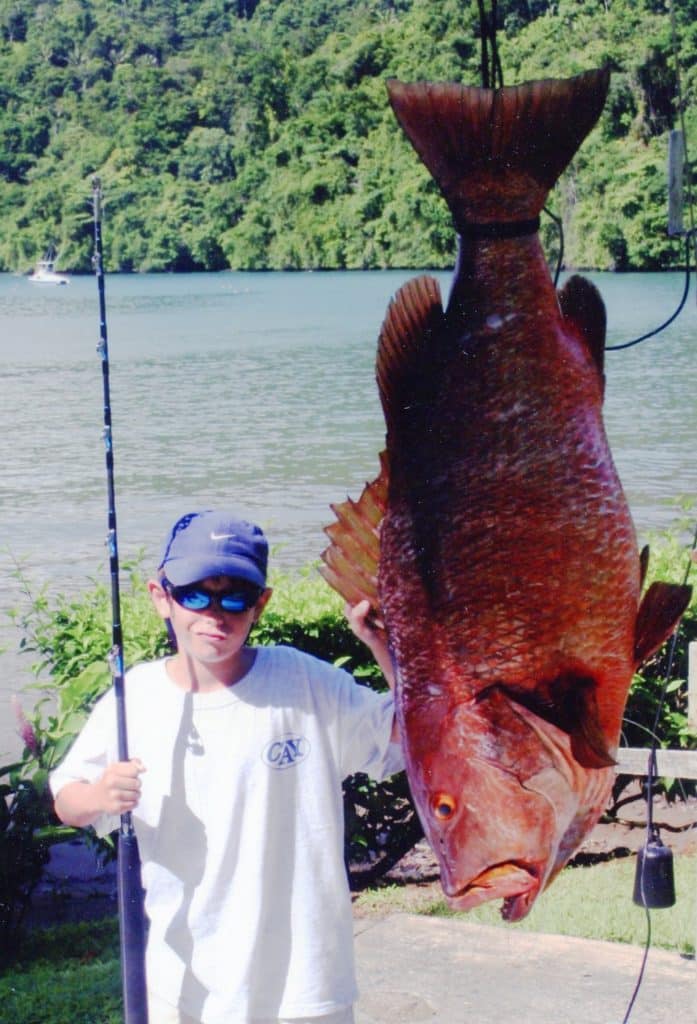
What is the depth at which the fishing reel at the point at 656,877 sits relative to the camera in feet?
15.2

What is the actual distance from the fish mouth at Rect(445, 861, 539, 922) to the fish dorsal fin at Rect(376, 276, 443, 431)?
1.63 ft

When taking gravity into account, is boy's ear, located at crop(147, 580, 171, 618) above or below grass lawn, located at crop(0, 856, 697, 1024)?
above

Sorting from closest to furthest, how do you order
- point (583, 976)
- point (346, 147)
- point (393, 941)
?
point (346, 147)
point (583, 976)
point (393, 941)

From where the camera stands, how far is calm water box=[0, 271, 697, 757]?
15422 millimetres

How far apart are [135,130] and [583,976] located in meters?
3.27

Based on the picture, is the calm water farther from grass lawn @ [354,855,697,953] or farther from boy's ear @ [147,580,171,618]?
boy's ear @ [147,580,171,618]

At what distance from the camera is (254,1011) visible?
238 centimetres

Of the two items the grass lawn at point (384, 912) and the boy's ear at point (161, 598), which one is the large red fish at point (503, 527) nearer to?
the boy's ear at point (161, 598)

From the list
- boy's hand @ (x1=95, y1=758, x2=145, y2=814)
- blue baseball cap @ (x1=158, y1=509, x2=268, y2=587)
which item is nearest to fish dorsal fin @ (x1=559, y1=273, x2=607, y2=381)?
blue baseball cap @ (x1=158, y1=509, x2=268, y2=587)

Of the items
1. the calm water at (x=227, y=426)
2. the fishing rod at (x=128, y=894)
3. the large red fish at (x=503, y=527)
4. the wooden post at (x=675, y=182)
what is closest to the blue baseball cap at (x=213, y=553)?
the fishing rod at (x=128, y=894)

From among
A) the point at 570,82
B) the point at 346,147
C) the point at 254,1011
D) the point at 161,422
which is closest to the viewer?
the point at 570,82

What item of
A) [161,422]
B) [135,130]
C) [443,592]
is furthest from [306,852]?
[161,422]

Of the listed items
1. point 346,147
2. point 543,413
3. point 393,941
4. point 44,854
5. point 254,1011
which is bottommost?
point 393,941

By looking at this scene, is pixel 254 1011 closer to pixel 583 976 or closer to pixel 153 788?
pixel 153 788
